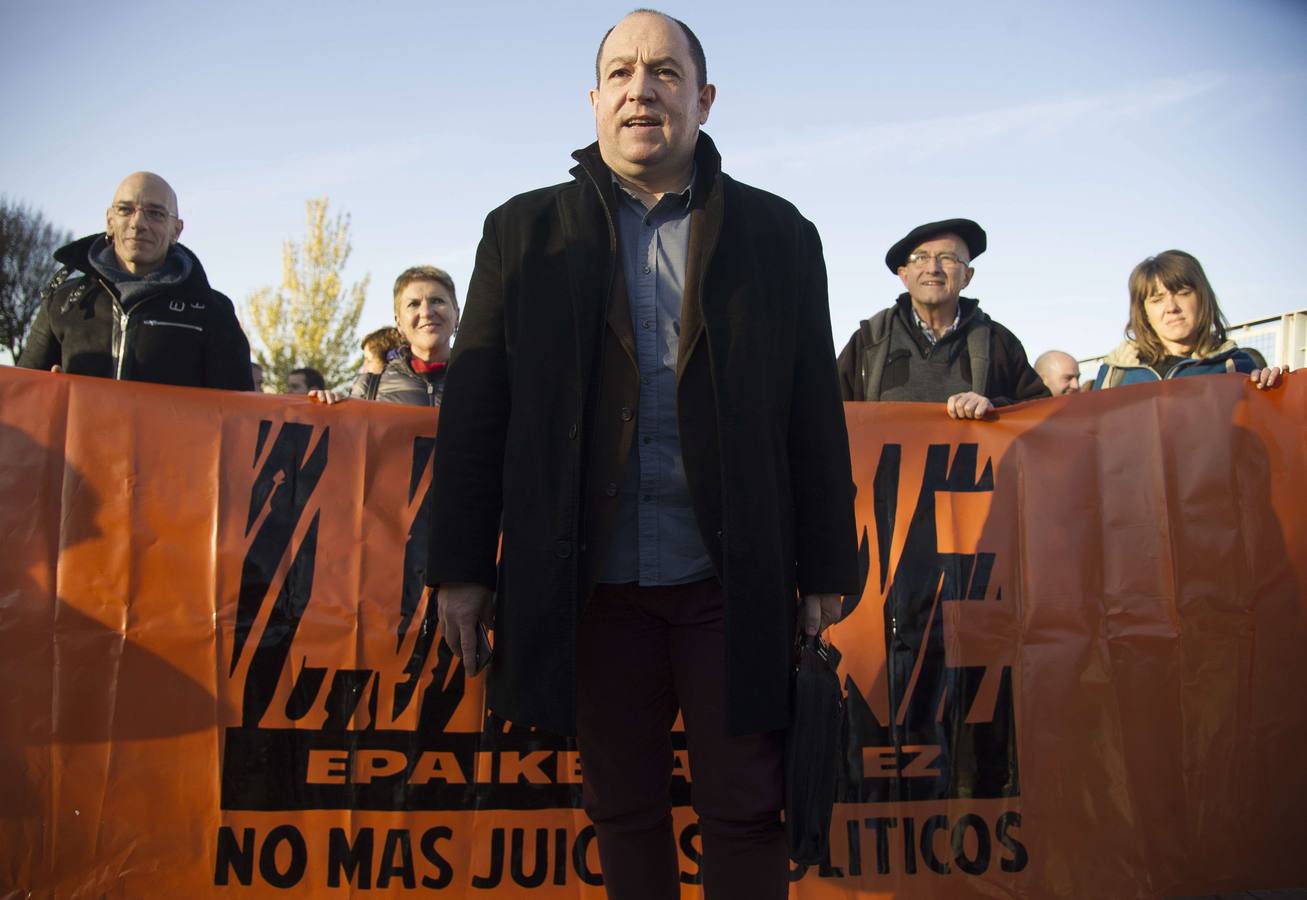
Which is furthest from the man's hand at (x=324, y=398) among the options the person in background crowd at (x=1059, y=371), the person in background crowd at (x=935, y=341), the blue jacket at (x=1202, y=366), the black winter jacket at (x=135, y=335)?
the person in background crowd at (x=1059, y=371)

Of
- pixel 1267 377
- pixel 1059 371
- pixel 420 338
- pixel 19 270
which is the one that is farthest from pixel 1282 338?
pixel 19 270

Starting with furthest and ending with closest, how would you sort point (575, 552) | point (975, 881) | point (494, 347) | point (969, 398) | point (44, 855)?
point (969, 398)
point (975, 881)
point (44, 855)
point (494, 347)
point (575, 552)

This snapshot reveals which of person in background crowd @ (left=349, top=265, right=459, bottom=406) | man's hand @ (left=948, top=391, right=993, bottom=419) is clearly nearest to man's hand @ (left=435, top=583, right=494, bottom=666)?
man's hand @ (left=948, top=391, right=993, bottom=419)

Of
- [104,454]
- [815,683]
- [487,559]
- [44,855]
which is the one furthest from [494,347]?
[44,855]

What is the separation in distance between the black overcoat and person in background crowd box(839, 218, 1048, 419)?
208 centimetres

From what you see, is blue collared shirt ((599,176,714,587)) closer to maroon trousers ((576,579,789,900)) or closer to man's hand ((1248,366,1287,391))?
maroon trousers ((576,579,789,900))

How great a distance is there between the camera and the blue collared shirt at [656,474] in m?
1.98

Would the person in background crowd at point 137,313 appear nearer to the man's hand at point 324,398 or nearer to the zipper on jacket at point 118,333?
the zipper on jacket at point 118,333

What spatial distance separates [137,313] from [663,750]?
2.71 metres

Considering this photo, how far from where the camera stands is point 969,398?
350 centimetres

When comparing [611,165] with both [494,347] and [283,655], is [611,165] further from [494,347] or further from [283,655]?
[283,655]

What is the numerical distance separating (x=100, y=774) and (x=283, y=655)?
0.61 metres

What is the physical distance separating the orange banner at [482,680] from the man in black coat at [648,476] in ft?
3.75

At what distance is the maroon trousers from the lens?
1963mm
